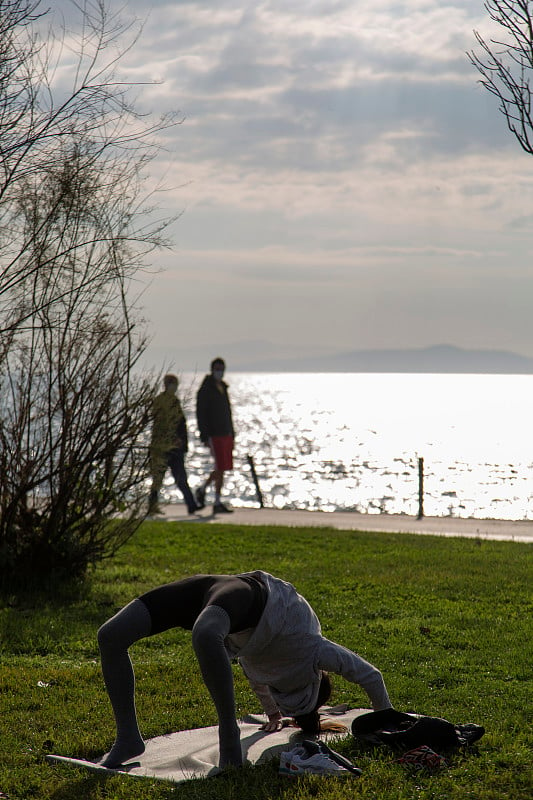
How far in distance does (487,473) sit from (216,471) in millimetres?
47255

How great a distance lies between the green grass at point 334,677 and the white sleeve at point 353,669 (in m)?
0.31

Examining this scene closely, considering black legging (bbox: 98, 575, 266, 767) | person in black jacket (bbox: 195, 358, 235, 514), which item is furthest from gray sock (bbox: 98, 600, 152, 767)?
person in black jacket (bbox: 195, 358, 235, 514)

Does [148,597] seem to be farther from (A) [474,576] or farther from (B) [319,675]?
(A) [474,576]

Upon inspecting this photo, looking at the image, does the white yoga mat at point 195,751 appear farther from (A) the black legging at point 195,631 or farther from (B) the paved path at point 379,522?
(B) the paved path at point 379,522

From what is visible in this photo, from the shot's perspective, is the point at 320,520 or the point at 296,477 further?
the point at 296,477

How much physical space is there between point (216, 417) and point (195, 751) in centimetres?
1084

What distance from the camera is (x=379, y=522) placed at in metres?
15.3

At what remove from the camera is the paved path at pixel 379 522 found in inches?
546

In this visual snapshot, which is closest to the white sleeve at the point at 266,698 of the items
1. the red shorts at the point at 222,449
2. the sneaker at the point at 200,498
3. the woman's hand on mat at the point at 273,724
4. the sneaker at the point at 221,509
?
the woman's hand on mat at the point at 273,724

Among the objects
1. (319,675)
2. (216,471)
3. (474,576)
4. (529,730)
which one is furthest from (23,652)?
(216,471)

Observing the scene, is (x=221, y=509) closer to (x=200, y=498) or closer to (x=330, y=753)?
(x=200, y=498)

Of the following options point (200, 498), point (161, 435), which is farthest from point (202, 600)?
point (200, 498)

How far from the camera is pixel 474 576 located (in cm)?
984

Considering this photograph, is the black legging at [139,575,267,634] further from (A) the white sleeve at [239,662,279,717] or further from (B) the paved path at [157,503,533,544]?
(B) the paved path at [157,503,533,544]
